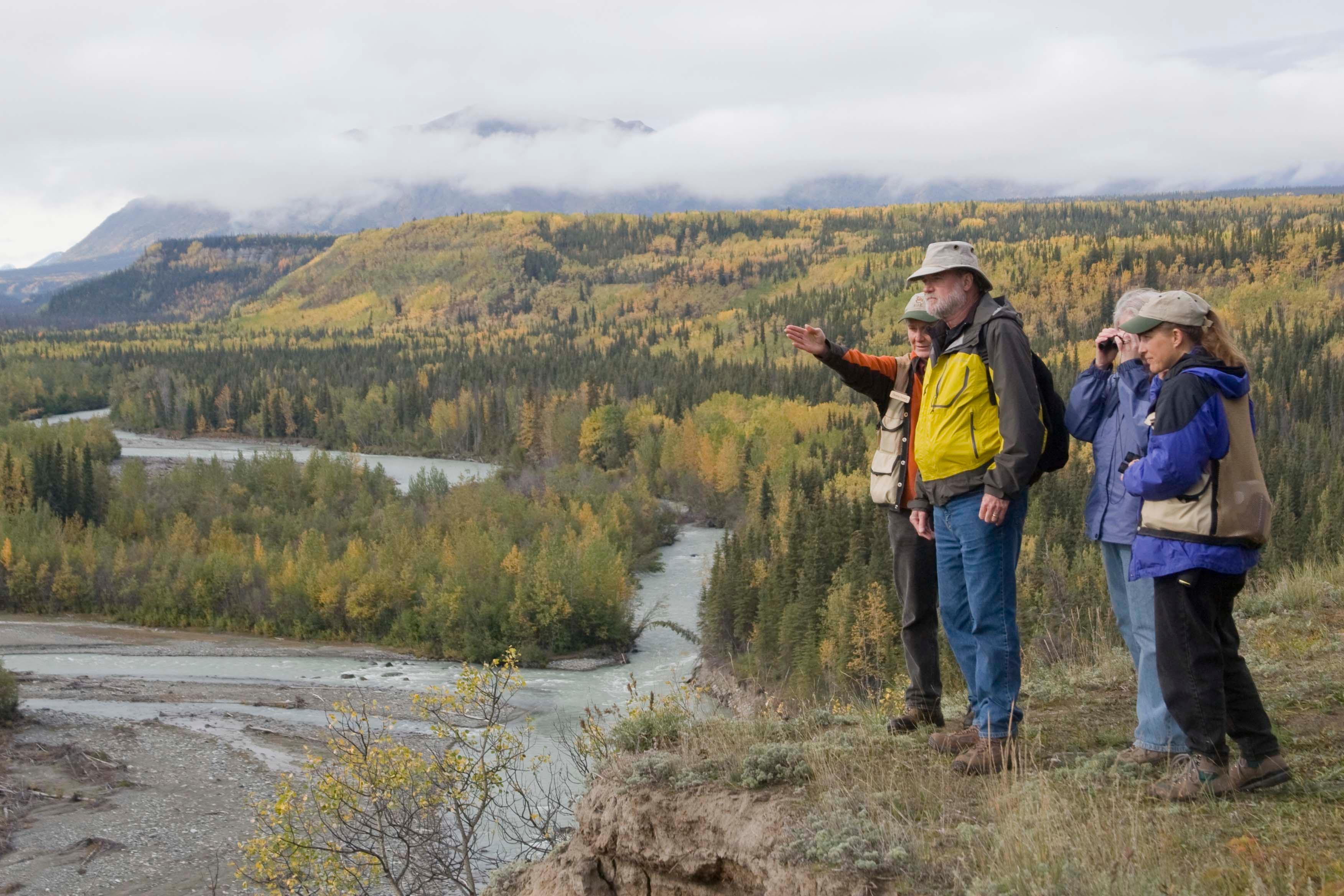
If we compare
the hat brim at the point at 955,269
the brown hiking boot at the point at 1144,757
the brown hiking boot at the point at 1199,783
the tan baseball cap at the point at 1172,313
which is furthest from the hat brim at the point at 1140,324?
the brown hiking boot at the point at 1144,757

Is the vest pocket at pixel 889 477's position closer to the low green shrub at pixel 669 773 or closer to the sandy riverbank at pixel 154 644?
the low green shrub at pixel 669 773

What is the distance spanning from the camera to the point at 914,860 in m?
5.14

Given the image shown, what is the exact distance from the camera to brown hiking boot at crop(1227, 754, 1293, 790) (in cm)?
546

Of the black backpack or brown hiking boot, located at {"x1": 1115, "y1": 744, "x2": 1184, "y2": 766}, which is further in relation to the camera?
the black backpack

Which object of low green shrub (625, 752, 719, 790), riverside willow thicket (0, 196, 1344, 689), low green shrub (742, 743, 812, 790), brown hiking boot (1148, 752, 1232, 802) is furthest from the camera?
riverside willow thicket (0, 196, 1344, 689)

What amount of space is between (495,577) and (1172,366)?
47.2 m

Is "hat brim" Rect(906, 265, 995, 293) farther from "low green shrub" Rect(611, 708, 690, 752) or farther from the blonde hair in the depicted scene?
"low green shrub" Rect(611, 708, 690, 752)

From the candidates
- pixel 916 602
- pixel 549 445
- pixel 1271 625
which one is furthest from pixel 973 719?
pixel 549 445

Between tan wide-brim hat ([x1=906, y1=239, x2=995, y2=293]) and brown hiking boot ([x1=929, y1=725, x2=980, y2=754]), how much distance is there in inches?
104

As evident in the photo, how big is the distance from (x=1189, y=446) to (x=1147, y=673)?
1534mm

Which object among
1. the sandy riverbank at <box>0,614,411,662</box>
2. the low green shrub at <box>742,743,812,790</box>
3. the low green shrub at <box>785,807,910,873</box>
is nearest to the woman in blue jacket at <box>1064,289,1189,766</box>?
the low green shrub at <box>785,807,910,873</box>

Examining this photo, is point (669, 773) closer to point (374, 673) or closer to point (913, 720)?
point (913, 720)

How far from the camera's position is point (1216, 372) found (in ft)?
17.8

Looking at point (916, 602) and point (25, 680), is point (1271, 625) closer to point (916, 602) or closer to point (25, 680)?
point (916, 602)
